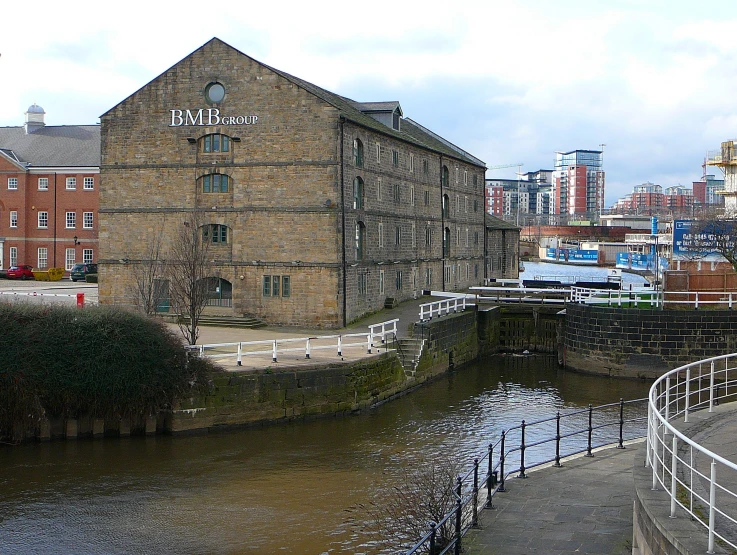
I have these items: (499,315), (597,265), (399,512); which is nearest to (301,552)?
(399,512)

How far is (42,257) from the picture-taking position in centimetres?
6025

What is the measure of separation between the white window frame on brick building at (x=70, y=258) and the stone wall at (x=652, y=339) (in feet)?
125

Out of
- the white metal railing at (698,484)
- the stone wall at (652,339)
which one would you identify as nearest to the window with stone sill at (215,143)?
the stone wall at (652,339)

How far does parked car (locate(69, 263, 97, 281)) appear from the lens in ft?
182

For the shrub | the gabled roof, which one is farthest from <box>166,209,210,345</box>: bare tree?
the gabled roof

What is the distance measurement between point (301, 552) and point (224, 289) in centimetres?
2271

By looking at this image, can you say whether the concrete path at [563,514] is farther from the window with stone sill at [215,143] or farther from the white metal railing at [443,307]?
the window with stone sill at [215,143]

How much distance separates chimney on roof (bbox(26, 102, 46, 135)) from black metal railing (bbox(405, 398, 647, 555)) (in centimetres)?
4979

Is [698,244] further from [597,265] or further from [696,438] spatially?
[597,265]

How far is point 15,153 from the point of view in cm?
6106

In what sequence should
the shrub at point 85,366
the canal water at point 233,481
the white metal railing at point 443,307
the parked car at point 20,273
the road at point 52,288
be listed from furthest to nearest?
the parked car at point 20,273 < the road at point 52,288 < the white metal railing at point 443,307 < the shrub at point 85,366 < the canal water at point 233,481

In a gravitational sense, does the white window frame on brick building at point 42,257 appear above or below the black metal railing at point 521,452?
above

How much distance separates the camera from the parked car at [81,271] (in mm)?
55531

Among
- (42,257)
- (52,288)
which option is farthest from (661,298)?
(42,257)
